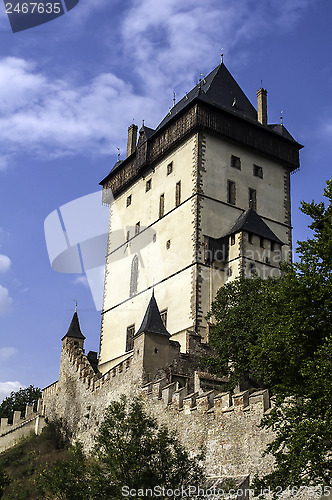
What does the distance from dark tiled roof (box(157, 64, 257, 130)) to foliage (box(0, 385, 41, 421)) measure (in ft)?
86.5

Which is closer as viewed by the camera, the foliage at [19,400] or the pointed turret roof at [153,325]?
the pointed turret roof at [153,325]

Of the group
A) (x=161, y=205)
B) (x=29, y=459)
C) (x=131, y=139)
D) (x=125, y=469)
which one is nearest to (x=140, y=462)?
(x=125, y=469)

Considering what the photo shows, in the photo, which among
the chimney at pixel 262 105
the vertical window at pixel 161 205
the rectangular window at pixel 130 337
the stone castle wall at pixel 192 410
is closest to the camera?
the stone castle wall at pixel 192 410

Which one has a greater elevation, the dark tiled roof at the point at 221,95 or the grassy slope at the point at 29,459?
the dark tiled roof at the point at 221,95

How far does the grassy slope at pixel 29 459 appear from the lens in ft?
90.7

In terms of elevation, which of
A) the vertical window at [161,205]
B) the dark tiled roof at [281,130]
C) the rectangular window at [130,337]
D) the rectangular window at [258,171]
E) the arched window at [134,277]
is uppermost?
the dark tiled roof at [281,130]

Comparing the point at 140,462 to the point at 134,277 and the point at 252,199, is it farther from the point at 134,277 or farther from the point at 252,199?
the point at 134,277

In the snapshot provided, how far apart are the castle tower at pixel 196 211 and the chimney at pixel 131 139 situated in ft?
6.77

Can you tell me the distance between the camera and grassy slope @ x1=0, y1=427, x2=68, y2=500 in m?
27.6

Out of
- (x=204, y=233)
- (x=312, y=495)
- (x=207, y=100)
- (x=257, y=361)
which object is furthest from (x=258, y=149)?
(x=312, y=495)

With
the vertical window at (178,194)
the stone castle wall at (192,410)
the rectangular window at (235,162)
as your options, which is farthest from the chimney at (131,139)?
the stone castle wall at (192,410)

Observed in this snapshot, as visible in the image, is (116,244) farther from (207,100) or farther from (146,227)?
(207,100)

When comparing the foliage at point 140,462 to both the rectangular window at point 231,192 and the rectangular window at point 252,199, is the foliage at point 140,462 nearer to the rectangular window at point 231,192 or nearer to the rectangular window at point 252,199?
the rectangular window at point 231,192

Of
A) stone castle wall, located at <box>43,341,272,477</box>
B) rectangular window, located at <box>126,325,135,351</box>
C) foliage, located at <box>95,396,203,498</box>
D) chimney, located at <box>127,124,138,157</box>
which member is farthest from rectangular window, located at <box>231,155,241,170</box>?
foliage, located at <box>95,396,203,498</box>
